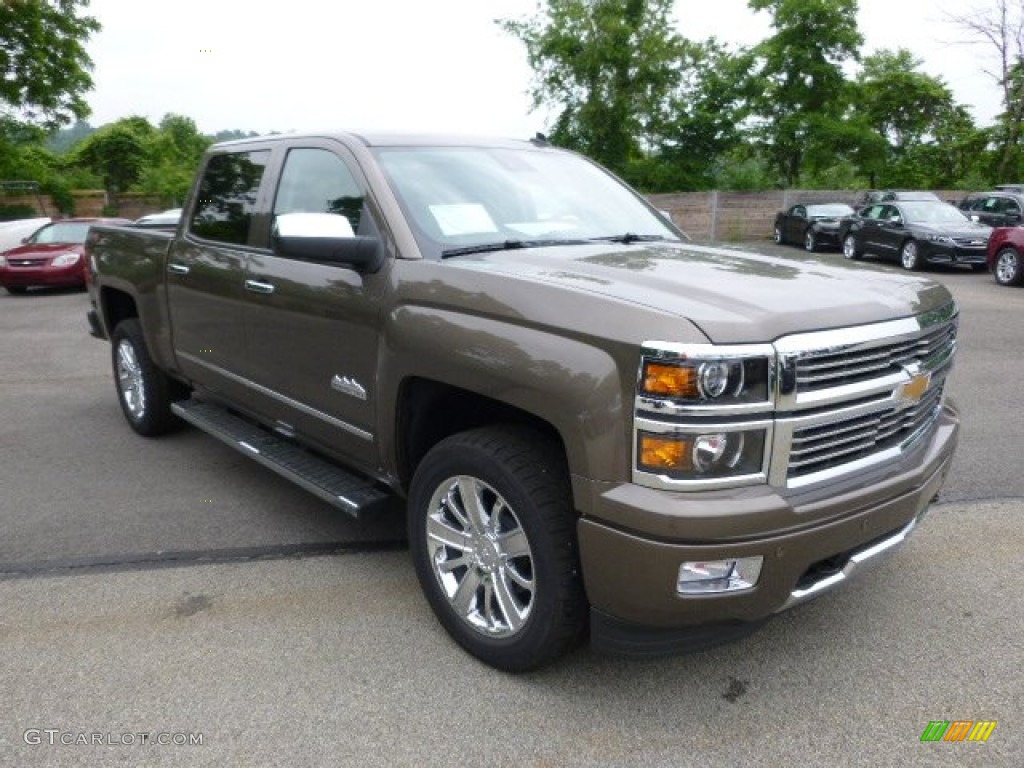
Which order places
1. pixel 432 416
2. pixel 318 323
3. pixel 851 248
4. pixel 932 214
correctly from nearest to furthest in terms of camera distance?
1. pixel 432 416
2. pixel 318 323
3. pixel 932 214
4. pixel 851 248

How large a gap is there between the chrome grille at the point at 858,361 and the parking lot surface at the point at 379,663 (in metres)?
1.11

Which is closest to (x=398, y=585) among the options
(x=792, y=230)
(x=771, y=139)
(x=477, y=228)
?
(x=477, y=228)

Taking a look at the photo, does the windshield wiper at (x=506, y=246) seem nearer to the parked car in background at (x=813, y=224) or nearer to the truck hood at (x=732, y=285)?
the truck hood at (x=732, y=285)

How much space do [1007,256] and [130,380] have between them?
47.7ft

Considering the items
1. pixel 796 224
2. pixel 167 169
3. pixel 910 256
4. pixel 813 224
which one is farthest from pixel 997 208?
pixel 167 169

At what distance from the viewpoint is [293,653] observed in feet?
10.3

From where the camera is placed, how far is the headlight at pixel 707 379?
231 centimetres

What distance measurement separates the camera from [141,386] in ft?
18.6

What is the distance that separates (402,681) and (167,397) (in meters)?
3.44

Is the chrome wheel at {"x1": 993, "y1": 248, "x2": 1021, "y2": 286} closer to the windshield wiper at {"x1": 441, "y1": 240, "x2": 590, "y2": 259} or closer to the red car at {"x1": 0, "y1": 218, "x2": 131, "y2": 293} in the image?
the windshield wiper at {"x1": 441, "y1": 240, "x2": 590, "y2": 259}

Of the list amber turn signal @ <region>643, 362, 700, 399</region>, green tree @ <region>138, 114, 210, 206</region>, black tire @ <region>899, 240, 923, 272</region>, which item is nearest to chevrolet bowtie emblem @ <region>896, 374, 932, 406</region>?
amber turn signal @ <region>643, 362, 700, 399</region>

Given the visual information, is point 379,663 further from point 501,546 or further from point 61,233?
point 61,233

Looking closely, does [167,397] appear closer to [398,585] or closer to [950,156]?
[398,585]
